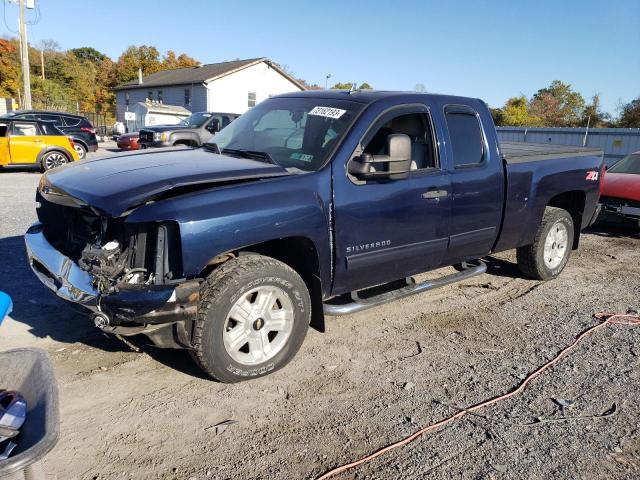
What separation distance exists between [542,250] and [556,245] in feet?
1.24

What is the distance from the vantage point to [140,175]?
3.37 meters

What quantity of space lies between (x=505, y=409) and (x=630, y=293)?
3.43 meters

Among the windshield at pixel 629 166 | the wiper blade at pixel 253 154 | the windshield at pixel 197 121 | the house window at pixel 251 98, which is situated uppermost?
the house window at pixel 251 98

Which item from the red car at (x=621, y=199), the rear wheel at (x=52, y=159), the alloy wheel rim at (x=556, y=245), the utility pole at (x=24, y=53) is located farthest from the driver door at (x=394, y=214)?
the utility pole at (x=24, y=53)

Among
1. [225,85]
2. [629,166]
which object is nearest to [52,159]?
[629,166]

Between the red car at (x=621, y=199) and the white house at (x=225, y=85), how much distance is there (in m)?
30.0

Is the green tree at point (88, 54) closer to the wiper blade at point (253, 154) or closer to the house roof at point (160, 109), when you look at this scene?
the house roof at point (160, 109)

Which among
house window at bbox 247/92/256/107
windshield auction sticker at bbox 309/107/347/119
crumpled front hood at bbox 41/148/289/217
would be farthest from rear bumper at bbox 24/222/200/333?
house window at bbox 247/92/256/107

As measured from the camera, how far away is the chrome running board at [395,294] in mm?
3944

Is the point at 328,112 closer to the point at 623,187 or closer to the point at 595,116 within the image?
the point at 623,187

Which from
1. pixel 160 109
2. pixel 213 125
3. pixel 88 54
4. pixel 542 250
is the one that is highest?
pixel 88 54

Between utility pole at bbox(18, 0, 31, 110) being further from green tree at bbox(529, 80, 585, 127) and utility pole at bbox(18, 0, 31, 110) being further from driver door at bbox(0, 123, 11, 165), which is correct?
green tree at bbox(529, 80, 585, 127)

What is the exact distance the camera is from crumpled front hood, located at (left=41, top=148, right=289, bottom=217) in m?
3.07

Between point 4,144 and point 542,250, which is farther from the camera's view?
point 4,144
